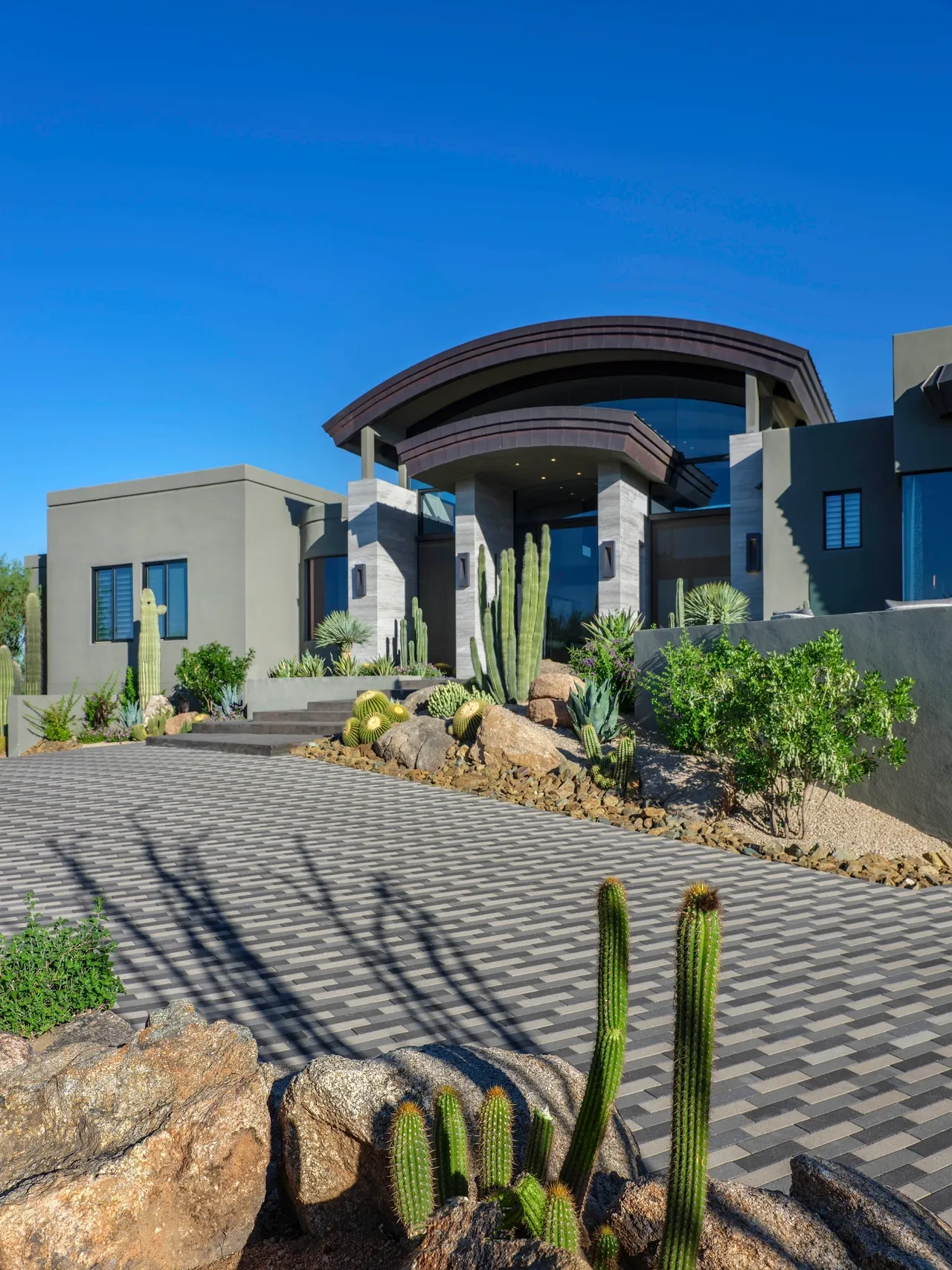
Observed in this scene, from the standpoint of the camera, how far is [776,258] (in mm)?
19734

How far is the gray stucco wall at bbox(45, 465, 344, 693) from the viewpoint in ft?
75.8

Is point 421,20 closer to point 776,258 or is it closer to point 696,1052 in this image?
Answer: point 776,258

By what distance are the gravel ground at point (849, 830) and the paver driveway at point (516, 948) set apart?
3.25 feet

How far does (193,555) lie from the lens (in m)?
23.7

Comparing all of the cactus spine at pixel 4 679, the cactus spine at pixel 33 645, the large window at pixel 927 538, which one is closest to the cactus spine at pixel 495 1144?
the large window at pixel 927 538

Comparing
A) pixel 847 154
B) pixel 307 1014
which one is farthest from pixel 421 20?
pixel 307 1014

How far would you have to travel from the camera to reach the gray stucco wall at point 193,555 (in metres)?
23.1

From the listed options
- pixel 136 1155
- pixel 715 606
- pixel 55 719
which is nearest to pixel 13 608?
pixel 55 719

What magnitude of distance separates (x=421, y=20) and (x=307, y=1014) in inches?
483

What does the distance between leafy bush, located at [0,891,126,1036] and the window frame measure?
69.3 feet

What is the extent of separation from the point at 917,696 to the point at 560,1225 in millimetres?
8895

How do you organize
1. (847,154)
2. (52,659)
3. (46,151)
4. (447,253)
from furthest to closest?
1. (52,659)
2. (447,253)
3. (46,151)
4. (847,154)

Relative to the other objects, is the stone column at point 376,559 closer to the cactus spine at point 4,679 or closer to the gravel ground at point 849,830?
the cactus spine at point 4,679

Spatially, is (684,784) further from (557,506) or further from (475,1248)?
(557,506)
